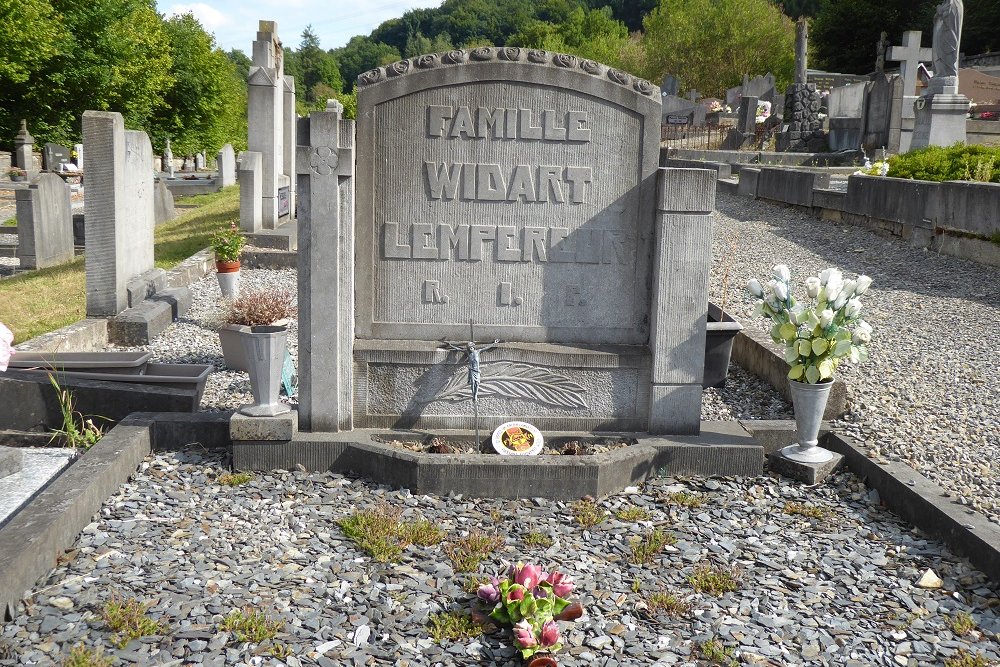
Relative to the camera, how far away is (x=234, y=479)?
462 cm

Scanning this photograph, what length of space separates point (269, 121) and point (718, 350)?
32.7 ft

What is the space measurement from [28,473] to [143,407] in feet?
2.27

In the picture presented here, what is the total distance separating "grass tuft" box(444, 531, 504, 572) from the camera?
3.81m

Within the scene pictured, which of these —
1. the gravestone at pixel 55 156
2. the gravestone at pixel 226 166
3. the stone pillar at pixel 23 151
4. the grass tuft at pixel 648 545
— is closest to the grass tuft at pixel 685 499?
the grass tuft at pixel 648 545

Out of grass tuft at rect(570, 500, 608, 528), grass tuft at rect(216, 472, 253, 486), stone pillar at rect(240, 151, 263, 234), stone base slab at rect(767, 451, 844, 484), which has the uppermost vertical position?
stone pillar at rect(240, 151, 263, 234)

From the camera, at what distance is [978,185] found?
1190 centimetres

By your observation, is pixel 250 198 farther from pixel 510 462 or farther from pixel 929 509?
pixel 929 509

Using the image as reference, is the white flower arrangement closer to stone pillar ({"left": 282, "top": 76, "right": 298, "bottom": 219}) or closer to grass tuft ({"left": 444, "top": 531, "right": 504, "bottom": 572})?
grass tuft ({"left": 444, "top": 531, "right": 504, "bottom": 572})

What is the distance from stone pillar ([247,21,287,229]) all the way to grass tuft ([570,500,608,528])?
1034cm

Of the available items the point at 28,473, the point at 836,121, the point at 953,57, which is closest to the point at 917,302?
the point at 28,473

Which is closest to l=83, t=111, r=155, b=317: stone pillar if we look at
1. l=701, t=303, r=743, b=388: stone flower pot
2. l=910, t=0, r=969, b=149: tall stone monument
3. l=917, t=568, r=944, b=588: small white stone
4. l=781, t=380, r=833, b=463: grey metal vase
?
l=701, t=303, r=743, b=388: stone flower pot

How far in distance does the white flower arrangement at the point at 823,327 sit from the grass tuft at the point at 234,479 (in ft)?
9.38

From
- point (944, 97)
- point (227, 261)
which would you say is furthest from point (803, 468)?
point (944, 97)

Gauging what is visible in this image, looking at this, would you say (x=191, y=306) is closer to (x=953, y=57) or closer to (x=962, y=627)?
(x=962, y=627)
